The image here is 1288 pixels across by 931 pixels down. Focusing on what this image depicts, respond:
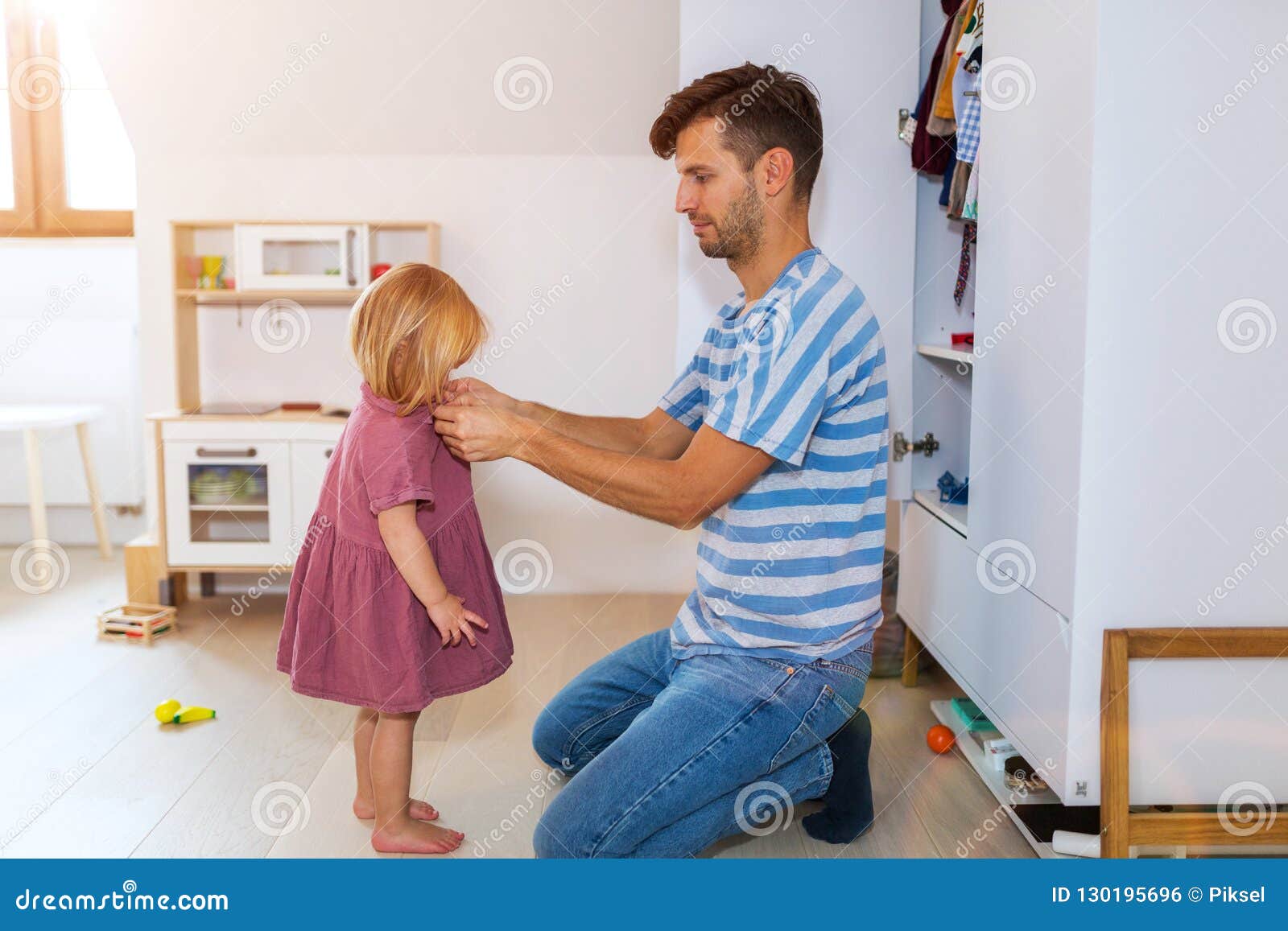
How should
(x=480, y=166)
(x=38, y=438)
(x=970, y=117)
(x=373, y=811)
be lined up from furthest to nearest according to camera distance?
(x=38, y=438) < (x=480, y=166) < (x=970, y=117) < (x=373, y=811)

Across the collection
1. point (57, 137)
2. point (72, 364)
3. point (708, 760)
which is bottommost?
point (708, 760)

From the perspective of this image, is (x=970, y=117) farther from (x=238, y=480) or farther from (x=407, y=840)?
(x=238, y=480)

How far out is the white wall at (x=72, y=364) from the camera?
4.09 m

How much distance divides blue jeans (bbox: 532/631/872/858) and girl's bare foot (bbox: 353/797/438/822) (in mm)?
349

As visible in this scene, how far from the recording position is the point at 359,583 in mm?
1773

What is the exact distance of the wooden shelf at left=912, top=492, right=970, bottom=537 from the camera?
2316 millimetres

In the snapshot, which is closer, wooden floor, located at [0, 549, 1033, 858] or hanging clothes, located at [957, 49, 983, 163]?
wooden floor, located at [0, 549, 1033, 858]

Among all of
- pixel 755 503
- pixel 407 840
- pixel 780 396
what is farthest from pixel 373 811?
pixel 780 396

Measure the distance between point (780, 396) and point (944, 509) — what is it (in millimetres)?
911

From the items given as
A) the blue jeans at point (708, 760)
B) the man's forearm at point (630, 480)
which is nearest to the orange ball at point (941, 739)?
the blue jeans at point (708, 760)

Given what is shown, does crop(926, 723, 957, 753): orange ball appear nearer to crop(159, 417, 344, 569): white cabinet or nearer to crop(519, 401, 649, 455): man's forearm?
crop(519, 401, 649, 455): man's forearm

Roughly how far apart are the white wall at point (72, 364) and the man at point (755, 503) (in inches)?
109

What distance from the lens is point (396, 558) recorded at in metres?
1.73

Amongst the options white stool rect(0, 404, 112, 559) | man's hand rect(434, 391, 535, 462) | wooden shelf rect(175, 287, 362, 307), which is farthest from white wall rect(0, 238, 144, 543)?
man's hand rect(434, 391, 535, 462)
